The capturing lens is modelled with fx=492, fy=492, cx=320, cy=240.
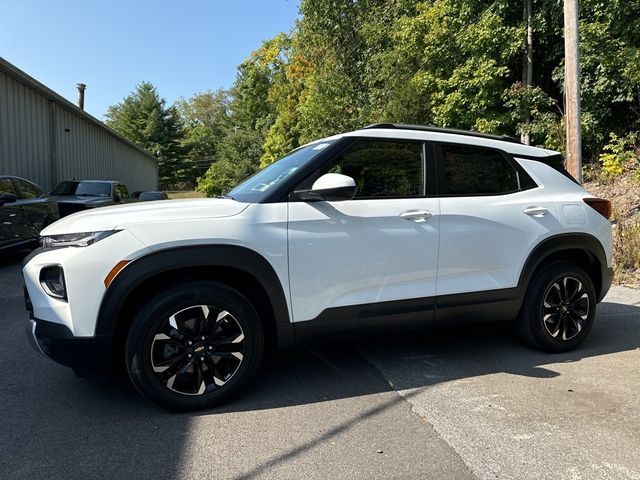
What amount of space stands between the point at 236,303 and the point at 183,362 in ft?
1.63

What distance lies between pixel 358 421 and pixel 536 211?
2285mm

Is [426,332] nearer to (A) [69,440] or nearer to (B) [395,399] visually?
(B) [395,399]

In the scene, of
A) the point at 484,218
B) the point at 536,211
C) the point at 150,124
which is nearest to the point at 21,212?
the point at 484,218

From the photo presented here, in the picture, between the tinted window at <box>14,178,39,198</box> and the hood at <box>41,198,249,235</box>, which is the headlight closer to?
the hood at <box>41,198,249,235</box>

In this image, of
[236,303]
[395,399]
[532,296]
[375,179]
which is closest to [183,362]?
[236,303]

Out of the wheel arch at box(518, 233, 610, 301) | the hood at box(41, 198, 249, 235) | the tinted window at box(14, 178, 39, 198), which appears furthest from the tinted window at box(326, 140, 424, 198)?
the tinted window at box(14, 178, 39, 198)

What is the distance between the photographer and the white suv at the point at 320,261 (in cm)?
301

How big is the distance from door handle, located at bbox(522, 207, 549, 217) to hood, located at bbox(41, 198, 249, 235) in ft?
7.54

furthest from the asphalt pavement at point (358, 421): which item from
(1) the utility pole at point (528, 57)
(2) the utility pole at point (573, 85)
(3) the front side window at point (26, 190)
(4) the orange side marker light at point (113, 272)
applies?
(1) the utility pole at point (528, 57)

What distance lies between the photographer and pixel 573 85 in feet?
27.8

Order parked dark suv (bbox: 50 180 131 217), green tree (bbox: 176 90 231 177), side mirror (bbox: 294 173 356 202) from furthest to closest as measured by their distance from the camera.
Answer: green tree (bbox: 176 90 231 177), parked dark suv (bbox: 50 180 131 217), side mirror (bbox: 294 173 356 202)

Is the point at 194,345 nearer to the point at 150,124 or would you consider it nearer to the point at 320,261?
the point at 320,261

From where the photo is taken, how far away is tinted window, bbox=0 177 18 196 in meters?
8.90

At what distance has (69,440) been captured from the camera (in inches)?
113
